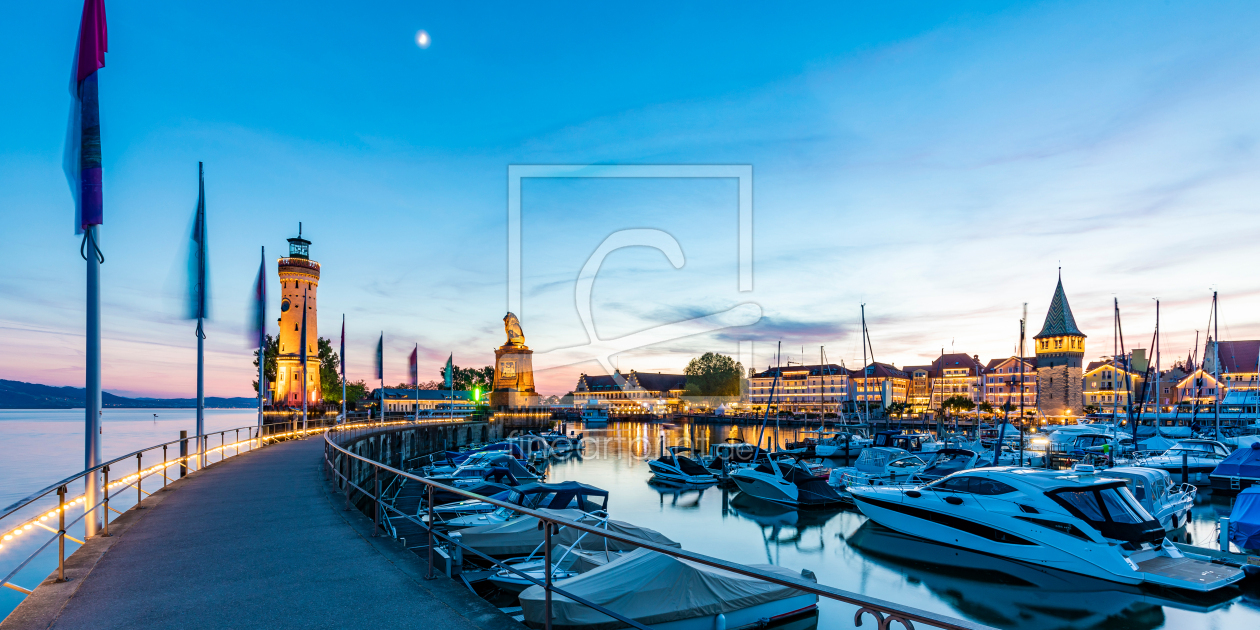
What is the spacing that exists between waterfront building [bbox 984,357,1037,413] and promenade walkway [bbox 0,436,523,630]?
181319 mm

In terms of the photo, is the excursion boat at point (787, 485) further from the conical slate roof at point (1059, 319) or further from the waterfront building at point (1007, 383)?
the waterfront building at point (1007, 383)

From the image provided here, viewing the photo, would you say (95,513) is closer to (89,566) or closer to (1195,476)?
(89,566)

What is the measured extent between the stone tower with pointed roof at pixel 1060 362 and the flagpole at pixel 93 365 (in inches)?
6594

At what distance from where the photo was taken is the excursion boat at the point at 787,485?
34.0 metres

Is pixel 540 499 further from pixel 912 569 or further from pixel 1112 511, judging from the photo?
pixel 1112 511

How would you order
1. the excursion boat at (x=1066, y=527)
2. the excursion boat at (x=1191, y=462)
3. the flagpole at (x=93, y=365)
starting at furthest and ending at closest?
the excursion boat at (x=1191, y=462) < the excursion boat at (x=1066, y=527) < the flagpole at (x=93, y=365)

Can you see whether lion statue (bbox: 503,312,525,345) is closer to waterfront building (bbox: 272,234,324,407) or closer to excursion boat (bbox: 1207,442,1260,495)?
waterfront building (bbox: 272,234,324,407)

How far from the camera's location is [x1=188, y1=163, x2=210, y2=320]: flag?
23359 millimetres

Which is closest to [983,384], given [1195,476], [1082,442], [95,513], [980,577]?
[1082,442]

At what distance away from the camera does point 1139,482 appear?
24.7 meters

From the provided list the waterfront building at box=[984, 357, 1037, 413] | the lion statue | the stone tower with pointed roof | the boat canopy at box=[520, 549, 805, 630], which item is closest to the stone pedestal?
the lion statue

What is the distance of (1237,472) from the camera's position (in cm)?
3600

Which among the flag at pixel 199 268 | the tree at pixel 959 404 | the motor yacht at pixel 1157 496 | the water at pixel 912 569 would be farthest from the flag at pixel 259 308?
the tree at pixel 959 404

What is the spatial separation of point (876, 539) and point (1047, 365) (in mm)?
150827
